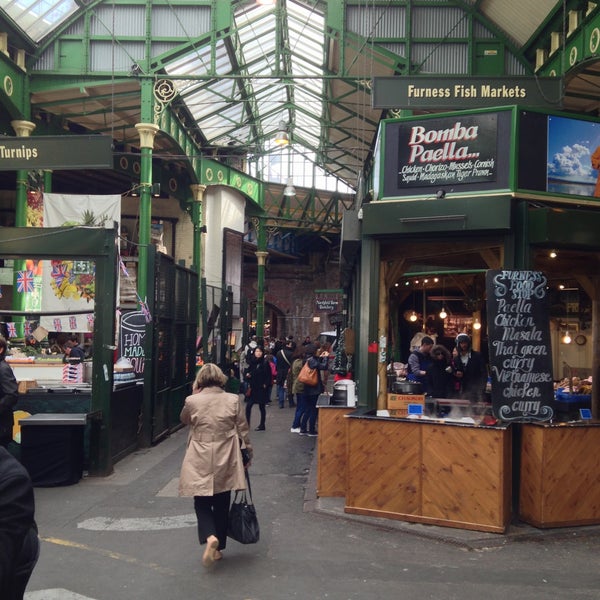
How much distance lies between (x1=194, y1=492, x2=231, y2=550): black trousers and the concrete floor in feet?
0.80

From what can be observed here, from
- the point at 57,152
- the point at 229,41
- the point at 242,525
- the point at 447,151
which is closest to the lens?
the point at 242,525

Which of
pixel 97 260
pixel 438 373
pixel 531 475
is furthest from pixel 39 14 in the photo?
pixel 531 475

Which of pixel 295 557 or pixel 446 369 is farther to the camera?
pixel 446 369

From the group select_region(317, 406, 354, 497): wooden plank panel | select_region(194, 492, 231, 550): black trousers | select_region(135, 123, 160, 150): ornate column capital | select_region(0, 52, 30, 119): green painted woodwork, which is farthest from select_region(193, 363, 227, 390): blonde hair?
select_region(0, 52, 30, 119): green painted woodwork

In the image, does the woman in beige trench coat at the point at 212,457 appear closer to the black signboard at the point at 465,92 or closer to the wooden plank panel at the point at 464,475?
the wooden plank panel at the point at 464,475

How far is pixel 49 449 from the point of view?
888 centimetres

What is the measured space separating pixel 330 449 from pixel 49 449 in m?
3.58

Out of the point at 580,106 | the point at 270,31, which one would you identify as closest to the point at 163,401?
the point at 580,106

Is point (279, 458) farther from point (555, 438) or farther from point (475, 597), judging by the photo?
point (475, 597)

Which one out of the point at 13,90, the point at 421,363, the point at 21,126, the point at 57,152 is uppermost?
the point at 13,90

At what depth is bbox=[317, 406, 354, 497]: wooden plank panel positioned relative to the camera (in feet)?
26.8

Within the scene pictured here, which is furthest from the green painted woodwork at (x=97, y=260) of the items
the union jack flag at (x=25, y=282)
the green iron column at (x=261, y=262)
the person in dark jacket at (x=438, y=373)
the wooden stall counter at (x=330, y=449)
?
the green iron column at (x=261, y=262)

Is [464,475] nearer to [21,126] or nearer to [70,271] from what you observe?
[70,271]

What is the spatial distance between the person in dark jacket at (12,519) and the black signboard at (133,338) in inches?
431
